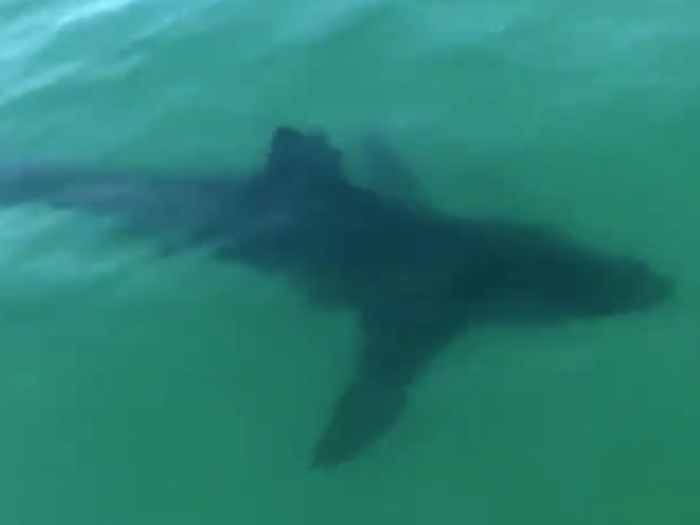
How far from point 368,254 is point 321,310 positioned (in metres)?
1.08

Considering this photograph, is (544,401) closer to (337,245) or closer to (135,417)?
(337,245)

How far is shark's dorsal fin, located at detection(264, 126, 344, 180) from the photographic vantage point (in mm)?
16766

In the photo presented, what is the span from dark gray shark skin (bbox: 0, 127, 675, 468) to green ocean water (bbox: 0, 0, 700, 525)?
0.30 meters

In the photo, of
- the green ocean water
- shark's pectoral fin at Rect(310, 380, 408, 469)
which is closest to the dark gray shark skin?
shark's pectoral fin at Rect(310, 380, 408, 469)

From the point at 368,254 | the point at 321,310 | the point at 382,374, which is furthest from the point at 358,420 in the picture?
the point at 368,254

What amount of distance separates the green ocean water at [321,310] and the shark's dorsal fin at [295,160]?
1.04 m

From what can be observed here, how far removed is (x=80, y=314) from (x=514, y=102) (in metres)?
7.32

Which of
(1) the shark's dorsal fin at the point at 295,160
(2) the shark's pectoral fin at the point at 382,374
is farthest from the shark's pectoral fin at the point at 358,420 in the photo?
(1) the shark's dorsal fin at the point at 295,160

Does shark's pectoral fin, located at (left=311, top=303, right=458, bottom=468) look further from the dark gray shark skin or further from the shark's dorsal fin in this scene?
the shark's dorsal fin

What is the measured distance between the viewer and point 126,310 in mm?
15516

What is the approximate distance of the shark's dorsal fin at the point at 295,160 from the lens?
16766mm

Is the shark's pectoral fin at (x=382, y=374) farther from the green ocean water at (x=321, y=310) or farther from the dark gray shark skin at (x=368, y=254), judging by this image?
the green ocean water at (x=321, y=310)

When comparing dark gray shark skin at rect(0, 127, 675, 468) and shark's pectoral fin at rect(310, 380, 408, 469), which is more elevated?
dark gray shark skin at rect(0, 127, 675, 468)

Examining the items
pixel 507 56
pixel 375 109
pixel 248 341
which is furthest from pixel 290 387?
pixel 507 56
